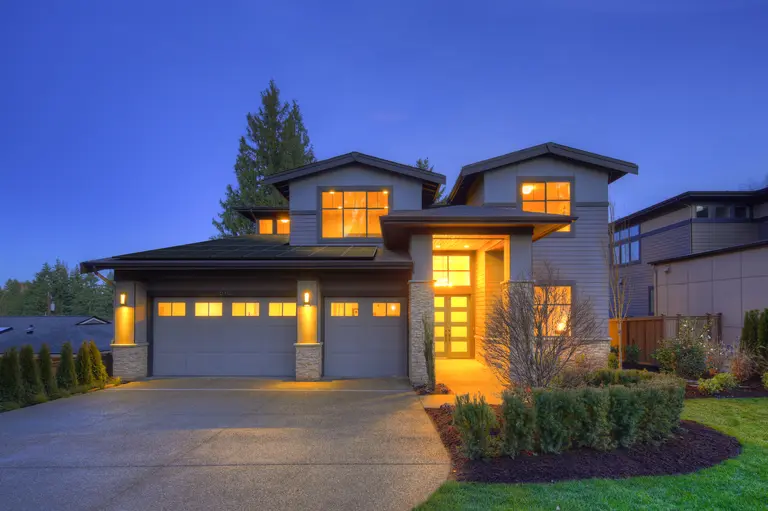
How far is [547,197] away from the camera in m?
12.6

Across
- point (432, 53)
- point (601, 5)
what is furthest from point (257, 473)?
point (432, 53)

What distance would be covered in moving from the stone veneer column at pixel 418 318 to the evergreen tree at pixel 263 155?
58.6ft

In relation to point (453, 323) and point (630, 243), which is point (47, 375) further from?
point (630, 243)

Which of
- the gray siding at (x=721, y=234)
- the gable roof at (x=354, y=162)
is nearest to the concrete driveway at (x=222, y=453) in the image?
the gable roof at (x=354, y=162)

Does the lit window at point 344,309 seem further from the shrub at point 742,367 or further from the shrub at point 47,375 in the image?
the shrub at point 742,367

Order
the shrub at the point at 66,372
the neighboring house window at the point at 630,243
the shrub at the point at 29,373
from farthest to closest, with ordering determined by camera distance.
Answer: the neighboring house window at the point at 630,243
the shrub at the point at 66,372
the shrub at the point at 29,373

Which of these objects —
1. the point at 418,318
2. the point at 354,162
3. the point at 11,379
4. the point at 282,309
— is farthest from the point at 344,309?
the point at 11,379

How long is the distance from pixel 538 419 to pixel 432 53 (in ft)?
161

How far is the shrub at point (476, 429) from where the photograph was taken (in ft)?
15.5

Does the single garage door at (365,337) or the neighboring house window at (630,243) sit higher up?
the neighboring house window at (630,243)

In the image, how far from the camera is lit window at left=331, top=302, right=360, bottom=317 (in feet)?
35.9

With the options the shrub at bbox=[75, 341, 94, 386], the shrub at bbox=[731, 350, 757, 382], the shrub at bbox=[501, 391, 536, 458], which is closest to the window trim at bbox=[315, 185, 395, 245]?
the shrub at bbox=[75, 341, 94, 386]

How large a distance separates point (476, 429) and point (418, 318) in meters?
4.85

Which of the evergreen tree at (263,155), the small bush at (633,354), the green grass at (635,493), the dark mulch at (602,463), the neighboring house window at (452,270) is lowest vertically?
the small bush at (633,354)
